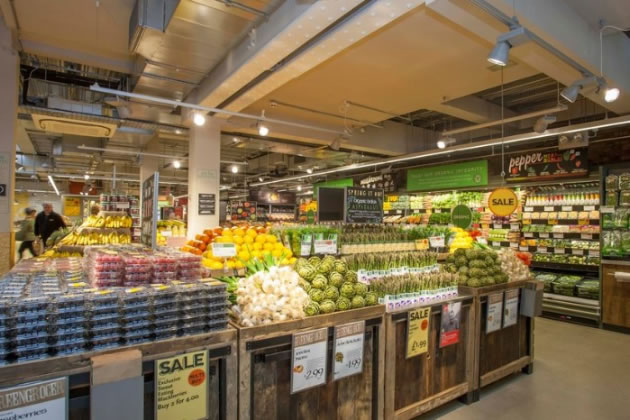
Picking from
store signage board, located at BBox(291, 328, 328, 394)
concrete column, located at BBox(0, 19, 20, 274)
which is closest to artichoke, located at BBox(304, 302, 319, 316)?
store signage board, located at BBox(291, 328, 328, 394)

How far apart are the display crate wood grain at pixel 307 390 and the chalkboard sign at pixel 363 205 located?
2130 mm

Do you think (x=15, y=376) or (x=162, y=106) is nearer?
(x=15, y=376)

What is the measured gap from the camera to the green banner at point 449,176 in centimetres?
895

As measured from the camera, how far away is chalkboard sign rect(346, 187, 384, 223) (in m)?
4.99

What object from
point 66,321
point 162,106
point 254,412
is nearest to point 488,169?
point 162,106

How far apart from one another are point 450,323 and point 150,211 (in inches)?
119

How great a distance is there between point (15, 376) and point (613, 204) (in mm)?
8117

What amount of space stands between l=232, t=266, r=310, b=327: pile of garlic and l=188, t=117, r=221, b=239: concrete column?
5125 millimetres

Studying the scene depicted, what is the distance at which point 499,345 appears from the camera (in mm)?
4125

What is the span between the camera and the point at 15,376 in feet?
5.59

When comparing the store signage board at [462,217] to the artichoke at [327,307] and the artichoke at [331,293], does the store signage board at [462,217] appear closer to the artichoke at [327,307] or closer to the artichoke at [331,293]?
the artichoke at [331,293]

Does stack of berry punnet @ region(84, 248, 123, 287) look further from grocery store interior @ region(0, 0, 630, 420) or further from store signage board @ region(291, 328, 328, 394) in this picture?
store signage board @ region(291, 328, 328, 394)

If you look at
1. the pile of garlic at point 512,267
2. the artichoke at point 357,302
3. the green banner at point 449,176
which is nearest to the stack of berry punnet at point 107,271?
the artichoke at point 357,302

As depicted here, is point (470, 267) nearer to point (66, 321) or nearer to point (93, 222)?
point (66, 321)
